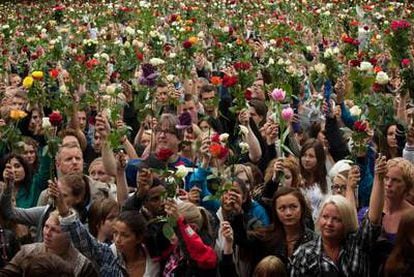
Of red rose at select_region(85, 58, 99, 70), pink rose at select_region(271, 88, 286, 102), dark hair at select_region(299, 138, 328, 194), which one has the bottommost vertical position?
red rose at select_region(85, 58, 99, 70)

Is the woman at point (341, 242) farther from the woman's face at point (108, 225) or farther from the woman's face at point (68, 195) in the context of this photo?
the woman's face at point (68, 195)

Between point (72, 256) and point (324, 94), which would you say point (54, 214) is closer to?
point (72, 256)

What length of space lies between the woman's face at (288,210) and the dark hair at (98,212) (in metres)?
1.20

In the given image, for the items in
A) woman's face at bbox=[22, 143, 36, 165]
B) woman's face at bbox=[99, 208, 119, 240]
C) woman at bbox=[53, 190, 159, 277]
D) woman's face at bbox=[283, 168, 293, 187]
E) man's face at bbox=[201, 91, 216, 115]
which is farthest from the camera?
man's face at bbox=[201, 91, 216, 115]

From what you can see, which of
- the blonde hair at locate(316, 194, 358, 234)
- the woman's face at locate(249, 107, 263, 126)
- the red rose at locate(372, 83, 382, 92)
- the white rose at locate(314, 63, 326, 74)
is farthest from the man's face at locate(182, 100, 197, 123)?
the blonde hair at locate(316, 194, 358, 234)

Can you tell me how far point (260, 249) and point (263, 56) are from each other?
7250 millimetres

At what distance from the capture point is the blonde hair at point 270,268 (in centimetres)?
504

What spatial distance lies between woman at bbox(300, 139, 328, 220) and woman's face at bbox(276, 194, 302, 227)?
4.45 ft

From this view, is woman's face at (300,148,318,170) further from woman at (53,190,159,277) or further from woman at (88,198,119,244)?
woman at (53,190,159,277)

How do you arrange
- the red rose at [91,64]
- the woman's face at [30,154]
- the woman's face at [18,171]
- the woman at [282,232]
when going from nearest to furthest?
the woman at [282,232] → the woman's face at [18,171] → the woman's face at [30,154] → the red rose at [91,64]

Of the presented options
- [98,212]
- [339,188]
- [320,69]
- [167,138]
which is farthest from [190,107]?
[98,212]

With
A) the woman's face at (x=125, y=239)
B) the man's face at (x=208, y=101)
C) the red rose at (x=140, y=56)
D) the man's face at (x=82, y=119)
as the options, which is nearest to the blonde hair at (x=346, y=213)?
the woman's face at (x=125, y=239)

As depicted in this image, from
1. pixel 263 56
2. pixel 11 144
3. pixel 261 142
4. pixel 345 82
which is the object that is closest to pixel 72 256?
pixel 11 144

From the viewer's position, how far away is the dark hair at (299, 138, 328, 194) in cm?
714
